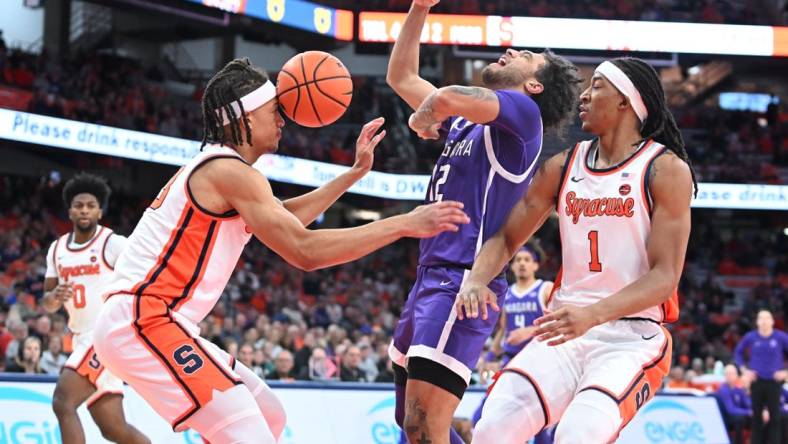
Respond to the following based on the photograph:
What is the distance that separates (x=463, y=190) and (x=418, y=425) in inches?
43.3

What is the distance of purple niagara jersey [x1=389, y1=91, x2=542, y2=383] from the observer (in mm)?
4758

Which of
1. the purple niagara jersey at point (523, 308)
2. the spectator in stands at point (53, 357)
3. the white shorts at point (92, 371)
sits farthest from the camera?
the spectator in stands at point (53, 357)

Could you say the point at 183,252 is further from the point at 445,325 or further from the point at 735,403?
the point at 735,403

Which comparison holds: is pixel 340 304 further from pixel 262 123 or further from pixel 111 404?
pixel 262 123

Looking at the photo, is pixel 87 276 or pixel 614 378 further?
pixel 87 276

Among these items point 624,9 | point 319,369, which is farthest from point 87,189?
point 624,9

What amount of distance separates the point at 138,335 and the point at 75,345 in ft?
12.7

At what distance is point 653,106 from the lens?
15.9ft

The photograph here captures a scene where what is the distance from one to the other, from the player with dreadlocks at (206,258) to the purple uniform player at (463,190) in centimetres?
61

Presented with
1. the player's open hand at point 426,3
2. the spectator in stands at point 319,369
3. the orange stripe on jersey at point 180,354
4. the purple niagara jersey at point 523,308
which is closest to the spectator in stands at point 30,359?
the spectator in stands at point 319,369

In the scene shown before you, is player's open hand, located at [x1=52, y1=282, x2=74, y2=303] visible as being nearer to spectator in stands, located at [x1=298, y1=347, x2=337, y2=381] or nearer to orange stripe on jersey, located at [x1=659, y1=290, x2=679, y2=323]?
orange stripe on jersey, located at [x1=659, y1=290, x2=679, y2=323]

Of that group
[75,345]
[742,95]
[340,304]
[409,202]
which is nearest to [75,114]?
[340,304]

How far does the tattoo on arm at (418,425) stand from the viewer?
15.5 ft

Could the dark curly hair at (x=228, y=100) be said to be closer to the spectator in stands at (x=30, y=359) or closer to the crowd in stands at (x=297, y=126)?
the spectator in stands at (x=30, y=359)
